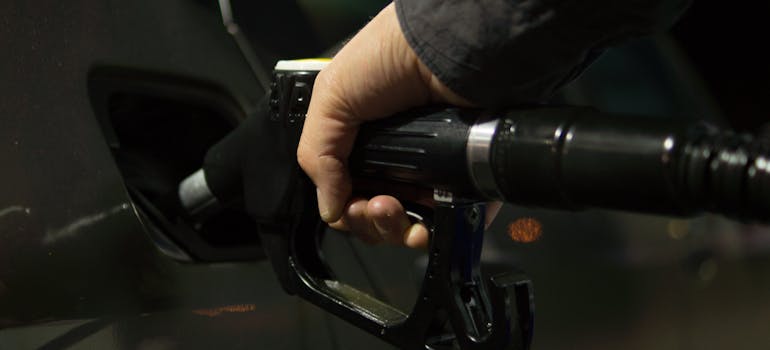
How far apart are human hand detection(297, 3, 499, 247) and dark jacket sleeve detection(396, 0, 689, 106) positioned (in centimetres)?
2

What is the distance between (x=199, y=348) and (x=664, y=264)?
Result: 101 centimetres

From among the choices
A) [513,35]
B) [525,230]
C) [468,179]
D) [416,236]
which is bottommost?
[525,230]

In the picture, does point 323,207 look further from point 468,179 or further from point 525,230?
point 525,230

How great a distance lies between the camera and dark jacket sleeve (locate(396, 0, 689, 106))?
63cm

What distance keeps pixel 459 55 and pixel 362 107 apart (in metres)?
0.13

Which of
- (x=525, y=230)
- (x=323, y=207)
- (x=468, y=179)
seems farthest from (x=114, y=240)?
(x=525, y=230)

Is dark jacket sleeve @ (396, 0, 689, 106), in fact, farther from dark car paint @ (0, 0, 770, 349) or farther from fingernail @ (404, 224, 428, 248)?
dark car paint @ (0, 0, 770, 349)

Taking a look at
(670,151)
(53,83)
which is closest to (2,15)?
(53,83)

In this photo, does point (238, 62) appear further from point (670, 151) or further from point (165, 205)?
point (670, 151)

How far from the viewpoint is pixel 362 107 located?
0.76m

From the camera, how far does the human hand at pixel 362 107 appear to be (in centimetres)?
71

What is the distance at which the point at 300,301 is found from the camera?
39.9 inches

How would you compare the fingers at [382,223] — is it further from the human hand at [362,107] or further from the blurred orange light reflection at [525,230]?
the blurred orange light reflection at [525,230]

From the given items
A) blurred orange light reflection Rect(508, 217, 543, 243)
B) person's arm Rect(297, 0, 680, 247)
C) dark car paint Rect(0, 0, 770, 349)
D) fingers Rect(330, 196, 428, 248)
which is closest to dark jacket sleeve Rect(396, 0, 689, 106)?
person's arm Rect(297, 0, 680, 247)
